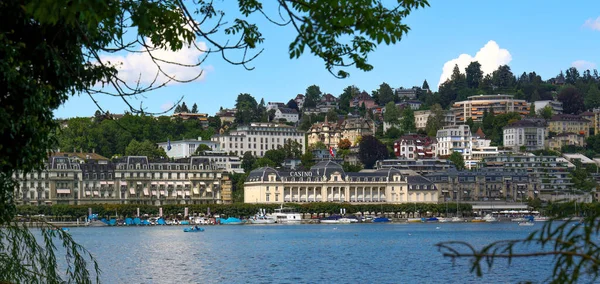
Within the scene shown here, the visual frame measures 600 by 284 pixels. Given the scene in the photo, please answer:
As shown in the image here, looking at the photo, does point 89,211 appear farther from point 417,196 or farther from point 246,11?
point 246,11

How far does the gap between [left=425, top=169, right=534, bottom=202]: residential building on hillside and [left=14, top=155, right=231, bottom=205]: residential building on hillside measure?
34925 mm

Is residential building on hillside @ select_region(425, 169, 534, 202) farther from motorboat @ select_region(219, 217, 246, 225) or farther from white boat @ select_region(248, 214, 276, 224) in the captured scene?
motorboat @ select_region(219, 217, 246, 225)

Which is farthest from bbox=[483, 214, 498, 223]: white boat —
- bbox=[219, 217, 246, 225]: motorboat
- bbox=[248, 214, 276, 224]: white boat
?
bbox=[219, 217, 246, 225]: motorboat

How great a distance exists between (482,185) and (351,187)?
23.6 m

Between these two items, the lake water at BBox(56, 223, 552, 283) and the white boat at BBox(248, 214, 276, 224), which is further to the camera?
the white boat at BBox(248, 214, 276, 224)

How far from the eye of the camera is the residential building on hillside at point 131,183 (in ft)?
504

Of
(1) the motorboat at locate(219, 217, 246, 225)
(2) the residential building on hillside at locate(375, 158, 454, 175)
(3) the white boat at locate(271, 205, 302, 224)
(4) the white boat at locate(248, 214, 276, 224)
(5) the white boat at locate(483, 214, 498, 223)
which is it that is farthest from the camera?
(2) the residential building on hillside at locate(375, 158, 454, 175)

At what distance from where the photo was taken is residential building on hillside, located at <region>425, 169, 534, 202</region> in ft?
575

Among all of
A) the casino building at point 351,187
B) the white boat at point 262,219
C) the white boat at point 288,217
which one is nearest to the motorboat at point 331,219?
the white boat at point 288,217

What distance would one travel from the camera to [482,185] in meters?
178

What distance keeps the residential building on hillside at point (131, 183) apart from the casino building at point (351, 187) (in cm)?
612

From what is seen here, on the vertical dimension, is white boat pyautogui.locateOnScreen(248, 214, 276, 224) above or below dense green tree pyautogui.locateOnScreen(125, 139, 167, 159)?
below

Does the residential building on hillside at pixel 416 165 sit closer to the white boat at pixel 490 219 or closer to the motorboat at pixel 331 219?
the white boat at pixel 490 219

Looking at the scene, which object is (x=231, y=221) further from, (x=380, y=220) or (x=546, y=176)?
(x=546, y=176)
